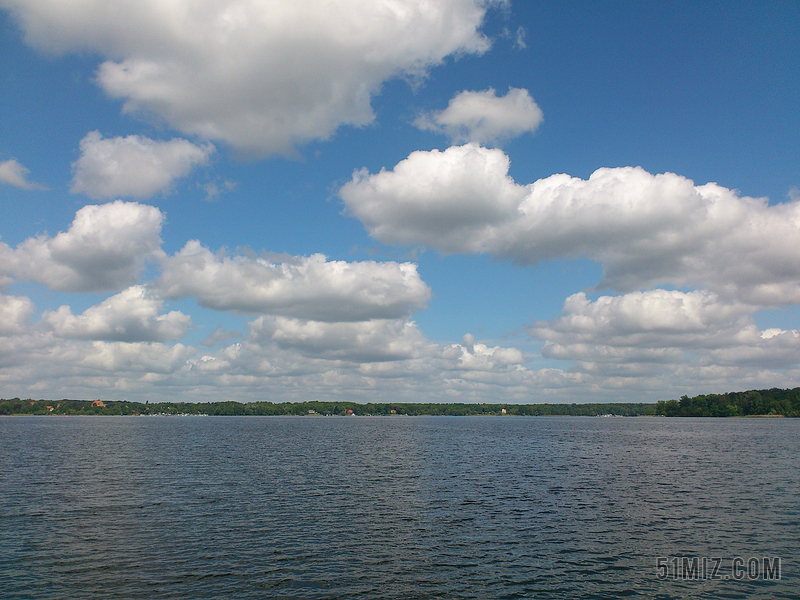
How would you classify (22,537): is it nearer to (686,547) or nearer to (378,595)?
(378,595)

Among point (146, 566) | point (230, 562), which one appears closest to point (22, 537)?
point (146, 566)

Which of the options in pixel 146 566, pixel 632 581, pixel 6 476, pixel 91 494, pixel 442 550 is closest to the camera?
pixel 632 581

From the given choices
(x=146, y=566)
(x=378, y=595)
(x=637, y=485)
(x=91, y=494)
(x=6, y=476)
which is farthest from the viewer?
(x=6, y=476)

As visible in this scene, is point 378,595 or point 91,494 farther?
point 91,494

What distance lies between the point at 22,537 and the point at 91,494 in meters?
18.2

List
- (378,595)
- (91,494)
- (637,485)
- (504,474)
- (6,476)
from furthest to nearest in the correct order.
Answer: (504,474), (6,476), (637,485), (91,494), (378,595)

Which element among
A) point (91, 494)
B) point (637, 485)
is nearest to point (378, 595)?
point (91, 494)

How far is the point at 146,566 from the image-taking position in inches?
1228

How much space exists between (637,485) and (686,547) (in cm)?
2787

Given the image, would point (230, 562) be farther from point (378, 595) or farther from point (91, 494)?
point (91, 494)

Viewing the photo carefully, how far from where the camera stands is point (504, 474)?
2820 inches

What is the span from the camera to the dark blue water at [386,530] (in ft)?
93.8

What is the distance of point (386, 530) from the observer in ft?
131

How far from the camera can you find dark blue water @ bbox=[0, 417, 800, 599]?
28.6m
